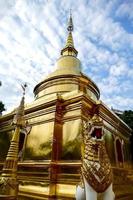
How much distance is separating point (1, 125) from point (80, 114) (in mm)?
4353

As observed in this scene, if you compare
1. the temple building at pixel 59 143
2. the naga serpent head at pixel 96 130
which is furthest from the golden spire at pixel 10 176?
the naga serpent head at pixel 96 130

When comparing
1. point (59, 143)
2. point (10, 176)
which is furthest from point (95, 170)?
point (59, 143)

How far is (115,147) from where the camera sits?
844cm

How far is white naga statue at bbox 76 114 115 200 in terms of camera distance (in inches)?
152

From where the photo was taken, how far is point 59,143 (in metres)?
6.68

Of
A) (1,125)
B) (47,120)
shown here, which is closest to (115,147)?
(47,120)

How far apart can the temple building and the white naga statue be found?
1606 mm

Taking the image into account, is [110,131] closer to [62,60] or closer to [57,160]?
[57,160]

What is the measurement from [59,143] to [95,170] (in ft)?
9.29

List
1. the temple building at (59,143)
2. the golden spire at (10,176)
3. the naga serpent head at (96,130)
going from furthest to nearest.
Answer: the temple building at (59,143) → the golden spire at (10,176) → the naga serpent head at (96,130)

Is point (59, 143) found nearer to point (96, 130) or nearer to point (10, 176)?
point (10, 176)

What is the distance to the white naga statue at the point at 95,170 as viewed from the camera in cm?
387

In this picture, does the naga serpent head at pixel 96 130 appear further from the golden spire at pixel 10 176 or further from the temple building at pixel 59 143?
the golden spire at pixel 10 176

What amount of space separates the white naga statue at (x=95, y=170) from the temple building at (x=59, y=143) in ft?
5.27
